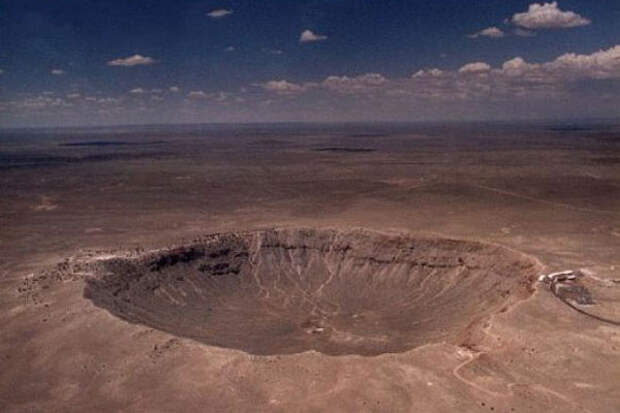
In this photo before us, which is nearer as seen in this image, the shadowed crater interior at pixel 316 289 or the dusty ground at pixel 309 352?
the dusty ground at pixel 309 352

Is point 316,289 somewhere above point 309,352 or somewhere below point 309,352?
below

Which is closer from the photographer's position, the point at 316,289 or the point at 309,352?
the point at 309,352

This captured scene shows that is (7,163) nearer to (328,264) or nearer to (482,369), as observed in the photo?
(328,264)

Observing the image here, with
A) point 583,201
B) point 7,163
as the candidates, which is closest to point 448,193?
point 583,201

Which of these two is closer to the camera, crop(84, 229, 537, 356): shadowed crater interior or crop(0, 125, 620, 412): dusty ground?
crop(0, 125, 620, 412): dusty ground
